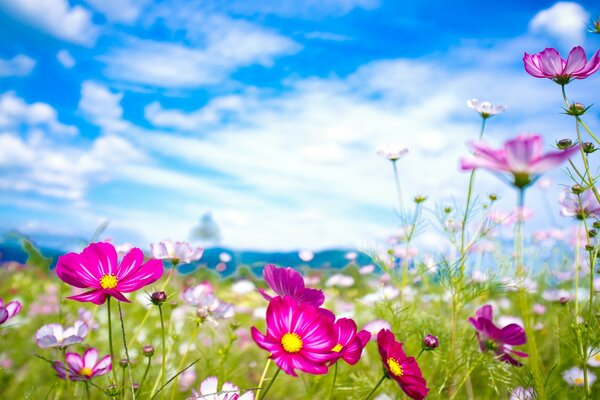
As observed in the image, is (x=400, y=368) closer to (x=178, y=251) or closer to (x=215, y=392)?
(x=215, y=392)

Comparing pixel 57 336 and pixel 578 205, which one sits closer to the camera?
pixel 57 336

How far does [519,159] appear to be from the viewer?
512mm

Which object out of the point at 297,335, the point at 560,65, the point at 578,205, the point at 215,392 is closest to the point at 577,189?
the point at 578,205

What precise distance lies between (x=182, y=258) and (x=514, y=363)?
0.74 meters

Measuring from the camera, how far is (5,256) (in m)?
3.96

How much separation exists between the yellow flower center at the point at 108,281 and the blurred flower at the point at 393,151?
2.92 ft

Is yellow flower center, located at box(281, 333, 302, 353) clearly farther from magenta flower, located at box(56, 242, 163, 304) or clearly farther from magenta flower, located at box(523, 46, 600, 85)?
magenta flower, located at box(523, 46, 600, 85)

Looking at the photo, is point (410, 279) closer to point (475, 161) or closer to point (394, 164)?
point (394, 164)

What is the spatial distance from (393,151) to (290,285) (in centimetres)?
75

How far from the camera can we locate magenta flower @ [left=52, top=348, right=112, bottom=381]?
854mm

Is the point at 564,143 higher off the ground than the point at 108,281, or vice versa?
the point at 564,143

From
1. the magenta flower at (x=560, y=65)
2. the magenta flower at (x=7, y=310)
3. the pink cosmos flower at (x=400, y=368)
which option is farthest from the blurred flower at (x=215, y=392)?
the magenta flower at (x=560, y=65)

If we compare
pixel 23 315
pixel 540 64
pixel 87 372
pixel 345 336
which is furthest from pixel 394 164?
pixel 23 315

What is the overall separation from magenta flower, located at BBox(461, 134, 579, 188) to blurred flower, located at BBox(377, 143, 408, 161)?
0.84 m
